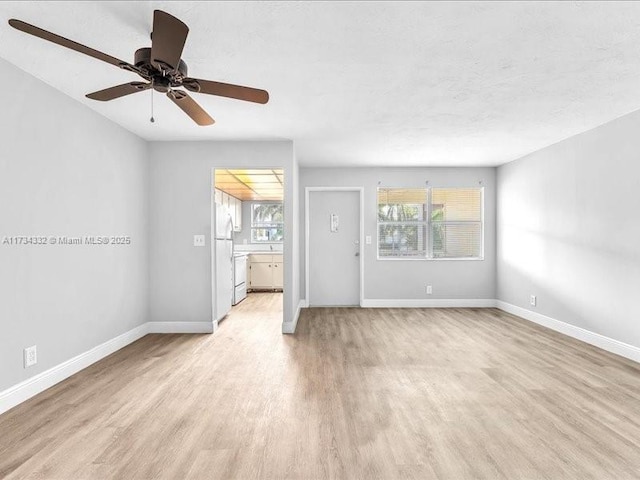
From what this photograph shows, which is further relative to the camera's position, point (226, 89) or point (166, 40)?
point (226, 89)

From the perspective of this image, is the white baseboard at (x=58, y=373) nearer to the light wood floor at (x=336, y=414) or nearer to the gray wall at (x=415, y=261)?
the light wood floor at (x=336, y=414)

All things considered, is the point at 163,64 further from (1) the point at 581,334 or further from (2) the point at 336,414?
(1) the point at 581,334

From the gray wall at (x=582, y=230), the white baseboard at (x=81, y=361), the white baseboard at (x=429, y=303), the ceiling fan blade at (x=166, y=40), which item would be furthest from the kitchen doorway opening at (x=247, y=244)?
the gray wall at (x=582, y=230)

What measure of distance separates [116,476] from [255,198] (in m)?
6.94

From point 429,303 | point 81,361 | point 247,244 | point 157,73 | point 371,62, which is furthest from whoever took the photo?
point 247,244

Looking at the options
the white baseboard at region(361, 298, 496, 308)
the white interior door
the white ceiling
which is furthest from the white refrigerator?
the white baseboard at region(361, 298, 496, 308)

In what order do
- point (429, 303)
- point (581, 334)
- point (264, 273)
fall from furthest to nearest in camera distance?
point (264, 273) < point (429, 303) < point (581, 334)

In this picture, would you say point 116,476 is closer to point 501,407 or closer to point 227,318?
point 501,407

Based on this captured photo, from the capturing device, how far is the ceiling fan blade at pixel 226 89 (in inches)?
83.1

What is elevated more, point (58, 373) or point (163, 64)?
point (163, 64)

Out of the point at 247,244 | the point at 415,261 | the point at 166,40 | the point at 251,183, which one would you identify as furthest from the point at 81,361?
the point at 247,244

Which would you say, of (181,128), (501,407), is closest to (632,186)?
(501,407)

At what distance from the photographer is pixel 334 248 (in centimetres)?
633

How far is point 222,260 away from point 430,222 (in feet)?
11.6
